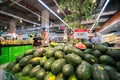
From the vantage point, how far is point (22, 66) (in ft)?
6.49

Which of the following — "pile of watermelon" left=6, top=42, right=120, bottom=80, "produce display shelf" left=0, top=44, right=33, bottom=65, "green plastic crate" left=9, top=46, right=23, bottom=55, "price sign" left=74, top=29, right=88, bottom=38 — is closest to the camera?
"pile of watermelon" left=6, top=42, right=120, bottom=80

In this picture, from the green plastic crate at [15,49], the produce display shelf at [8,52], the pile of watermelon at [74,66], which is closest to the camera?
the pile of watermelon at [74,66]

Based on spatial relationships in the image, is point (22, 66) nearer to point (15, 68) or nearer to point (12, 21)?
point (15, 68)

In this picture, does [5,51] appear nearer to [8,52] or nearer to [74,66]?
[8,52]

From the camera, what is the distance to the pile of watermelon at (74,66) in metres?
1.36

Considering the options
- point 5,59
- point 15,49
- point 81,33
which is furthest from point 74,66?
point 15,49

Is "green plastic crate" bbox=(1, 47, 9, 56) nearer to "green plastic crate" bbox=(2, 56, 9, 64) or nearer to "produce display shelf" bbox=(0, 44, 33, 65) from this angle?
"produce display shelf" bbox=(0, 44, 33, 65)

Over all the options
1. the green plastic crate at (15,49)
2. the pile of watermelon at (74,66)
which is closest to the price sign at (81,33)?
the pile of watermelon at (74,66)

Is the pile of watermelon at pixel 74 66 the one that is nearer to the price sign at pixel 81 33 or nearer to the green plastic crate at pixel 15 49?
the price sign at pixel 81 33

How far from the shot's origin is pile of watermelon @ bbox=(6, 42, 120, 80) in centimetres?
136

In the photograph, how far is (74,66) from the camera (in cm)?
154

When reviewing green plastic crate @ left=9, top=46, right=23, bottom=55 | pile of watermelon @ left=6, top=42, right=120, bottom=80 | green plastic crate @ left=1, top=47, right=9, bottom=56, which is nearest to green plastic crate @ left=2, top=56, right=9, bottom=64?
green plastic crate @ left=1, top=47, right=9, bottom=56

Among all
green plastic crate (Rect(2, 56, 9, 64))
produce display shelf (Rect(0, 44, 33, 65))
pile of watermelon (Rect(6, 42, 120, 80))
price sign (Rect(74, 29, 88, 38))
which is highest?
price sign (Rect(74, 29, 88, 38))

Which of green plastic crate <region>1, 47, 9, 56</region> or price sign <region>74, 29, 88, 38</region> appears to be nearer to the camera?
price sign <region>74, 29, 88, 38</region>
